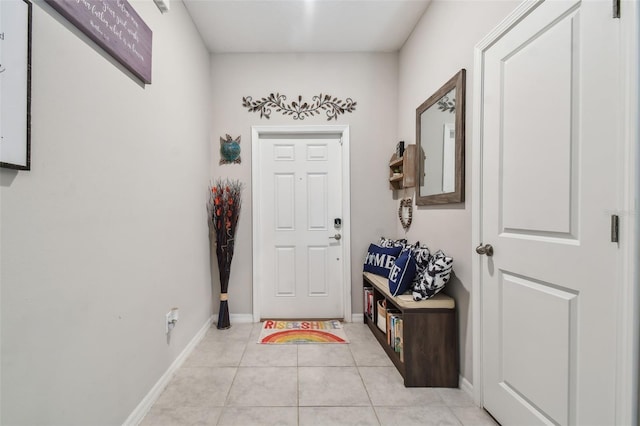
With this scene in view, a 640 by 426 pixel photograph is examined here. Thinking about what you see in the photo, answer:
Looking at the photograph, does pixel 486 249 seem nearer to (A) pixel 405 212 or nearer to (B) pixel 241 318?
(A) pixel 405 212

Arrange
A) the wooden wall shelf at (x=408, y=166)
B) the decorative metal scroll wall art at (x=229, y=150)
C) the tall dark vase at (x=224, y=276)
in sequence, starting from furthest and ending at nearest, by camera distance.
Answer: the decorative metal scroll wall art at (x=229, y=150), the tall dark vase at (x=224, y=276), the wooden wall shelf at (x=408, y=166)

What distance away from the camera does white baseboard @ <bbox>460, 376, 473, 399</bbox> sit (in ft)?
5.89

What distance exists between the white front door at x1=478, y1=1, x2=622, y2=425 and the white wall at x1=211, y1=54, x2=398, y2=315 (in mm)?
1453

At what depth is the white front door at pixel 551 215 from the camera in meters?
1.04

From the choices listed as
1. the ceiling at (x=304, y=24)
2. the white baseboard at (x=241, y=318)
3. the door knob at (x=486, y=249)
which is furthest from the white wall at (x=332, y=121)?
the door knob at (x=486, y=249)

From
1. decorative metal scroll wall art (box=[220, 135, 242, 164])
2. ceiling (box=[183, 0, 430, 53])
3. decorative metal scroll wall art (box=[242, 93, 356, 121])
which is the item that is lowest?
decorative metal scroll wall art (box=[220, 135, 242, 164])

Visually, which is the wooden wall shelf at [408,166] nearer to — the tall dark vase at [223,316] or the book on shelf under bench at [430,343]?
the book on shelf under bench at [430,343]

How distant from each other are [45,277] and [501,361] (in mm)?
2026

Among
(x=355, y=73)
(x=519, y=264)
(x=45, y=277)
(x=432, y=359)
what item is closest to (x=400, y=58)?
(x=355, y=73)

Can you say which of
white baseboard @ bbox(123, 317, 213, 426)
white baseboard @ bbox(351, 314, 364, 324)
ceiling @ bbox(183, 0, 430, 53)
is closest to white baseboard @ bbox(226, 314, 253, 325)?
white baseboard @ bbox(123, 317, 213, 426)

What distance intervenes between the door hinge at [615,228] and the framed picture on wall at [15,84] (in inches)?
75.0

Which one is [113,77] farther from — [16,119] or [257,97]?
[257,97]

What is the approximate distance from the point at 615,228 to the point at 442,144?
1241mm

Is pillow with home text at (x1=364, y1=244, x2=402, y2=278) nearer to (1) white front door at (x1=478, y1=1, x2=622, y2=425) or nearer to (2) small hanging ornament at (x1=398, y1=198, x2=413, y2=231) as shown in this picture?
(2) small hanging ornament at (x1=398, y1=198, x2=413, y2=231)
